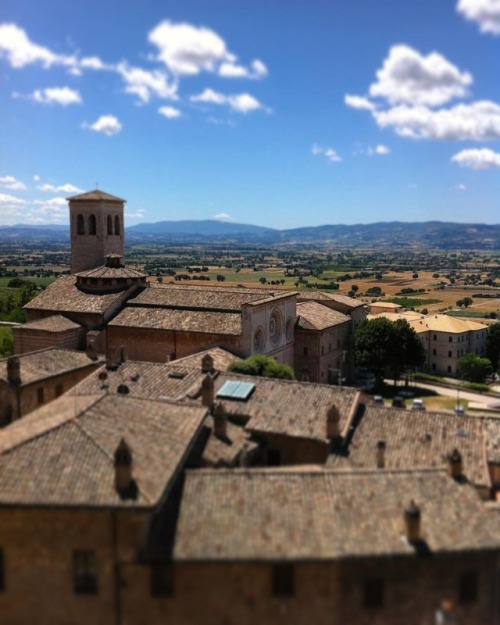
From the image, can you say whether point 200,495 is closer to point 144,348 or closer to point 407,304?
point 144,348

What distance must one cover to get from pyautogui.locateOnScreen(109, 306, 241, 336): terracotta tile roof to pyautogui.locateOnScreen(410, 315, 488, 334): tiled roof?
120 ft

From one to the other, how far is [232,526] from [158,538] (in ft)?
6.25

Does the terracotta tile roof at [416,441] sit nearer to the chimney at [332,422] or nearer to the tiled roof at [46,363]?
the chimney at [332,422]

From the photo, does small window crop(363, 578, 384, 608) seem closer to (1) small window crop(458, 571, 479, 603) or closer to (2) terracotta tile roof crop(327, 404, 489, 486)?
(1) small window crop(458, 571, 479, 603)

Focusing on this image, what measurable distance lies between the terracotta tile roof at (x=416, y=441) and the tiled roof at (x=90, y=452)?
651 centimetres

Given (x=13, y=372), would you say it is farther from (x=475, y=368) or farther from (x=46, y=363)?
(x=475, y=368)

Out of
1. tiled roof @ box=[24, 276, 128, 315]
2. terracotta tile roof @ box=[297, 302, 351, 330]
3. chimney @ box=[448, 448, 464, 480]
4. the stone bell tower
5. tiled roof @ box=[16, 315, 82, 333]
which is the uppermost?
the stone bell tower

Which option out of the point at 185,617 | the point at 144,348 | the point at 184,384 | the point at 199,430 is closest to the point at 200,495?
the point at 185,617

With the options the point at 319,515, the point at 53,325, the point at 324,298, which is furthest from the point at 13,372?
the point at 324,298

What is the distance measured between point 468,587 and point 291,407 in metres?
11.4

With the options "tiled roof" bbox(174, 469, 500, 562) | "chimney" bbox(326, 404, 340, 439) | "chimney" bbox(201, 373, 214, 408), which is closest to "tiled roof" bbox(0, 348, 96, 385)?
"chimney" bbox(201, 373, 214, 408)

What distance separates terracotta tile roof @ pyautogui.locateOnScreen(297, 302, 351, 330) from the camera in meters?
48.5

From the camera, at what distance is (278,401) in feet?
89.9

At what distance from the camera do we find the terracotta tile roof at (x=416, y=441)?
23.3 meters
